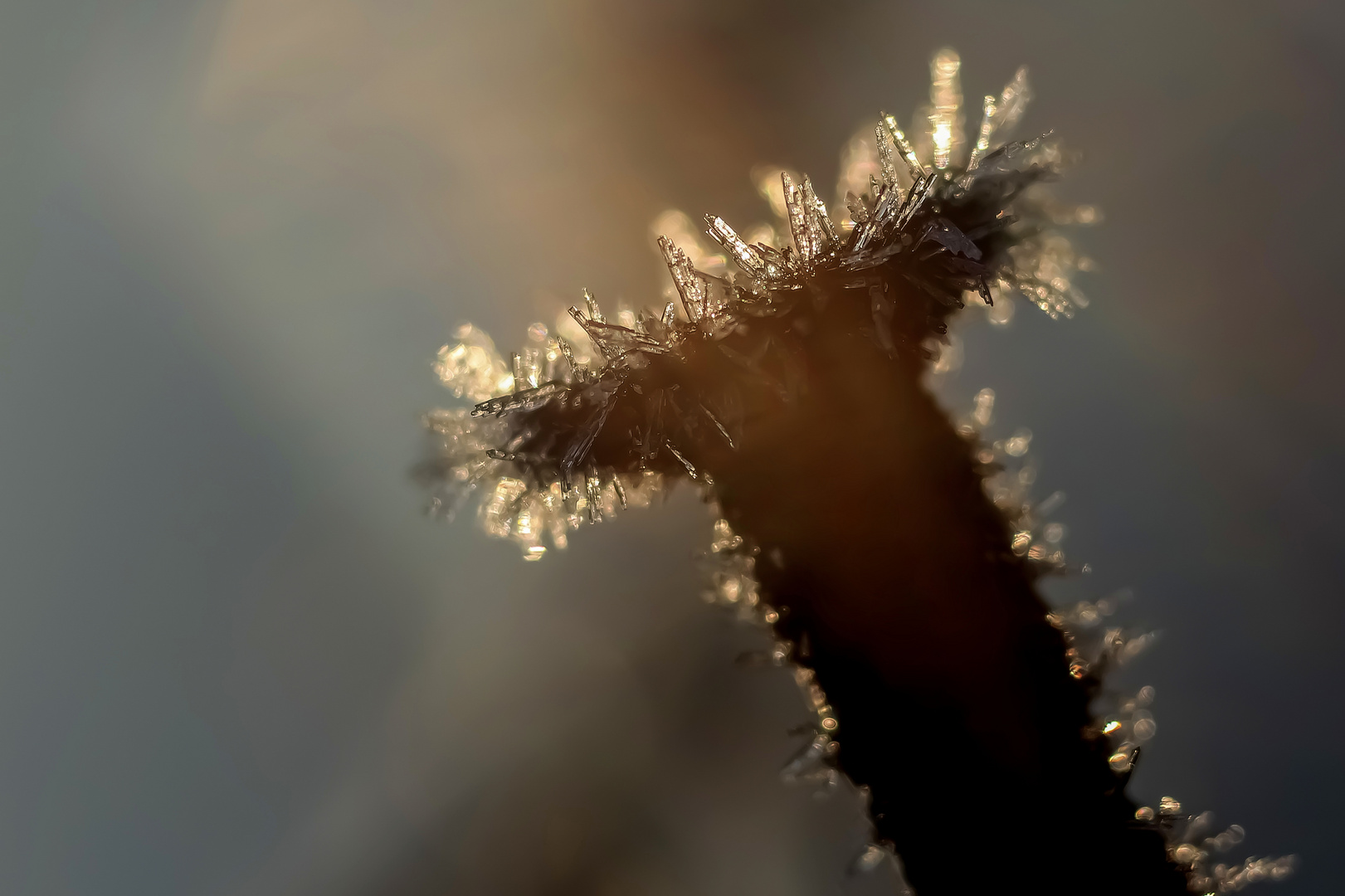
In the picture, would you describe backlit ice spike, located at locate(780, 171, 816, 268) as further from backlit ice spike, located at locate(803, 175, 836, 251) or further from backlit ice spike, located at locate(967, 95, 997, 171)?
backlit ice spike, located at locate(967, 95, 997, 171)

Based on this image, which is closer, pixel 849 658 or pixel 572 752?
pixel 849 658

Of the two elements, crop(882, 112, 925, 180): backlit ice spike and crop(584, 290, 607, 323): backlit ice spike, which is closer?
crop(882, 112, 925, 180): backlit ice spike

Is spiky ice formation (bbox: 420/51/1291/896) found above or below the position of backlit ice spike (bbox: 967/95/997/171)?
below

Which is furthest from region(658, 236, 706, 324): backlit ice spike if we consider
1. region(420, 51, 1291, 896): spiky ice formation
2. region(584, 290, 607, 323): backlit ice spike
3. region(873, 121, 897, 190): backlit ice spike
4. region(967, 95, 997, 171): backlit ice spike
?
region(967, 95, 997, 171): backlit ice spike

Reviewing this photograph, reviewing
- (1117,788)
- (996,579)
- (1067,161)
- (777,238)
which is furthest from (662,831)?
(1067,161)

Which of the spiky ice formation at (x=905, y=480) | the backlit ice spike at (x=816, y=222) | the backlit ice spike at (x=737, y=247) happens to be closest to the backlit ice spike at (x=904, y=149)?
the spiky ice formation at (x=905, y=480)

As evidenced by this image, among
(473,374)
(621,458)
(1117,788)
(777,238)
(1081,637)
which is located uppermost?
(473,374)

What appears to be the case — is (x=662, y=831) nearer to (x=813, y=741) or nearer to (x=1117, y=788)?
(x=813, y=741)

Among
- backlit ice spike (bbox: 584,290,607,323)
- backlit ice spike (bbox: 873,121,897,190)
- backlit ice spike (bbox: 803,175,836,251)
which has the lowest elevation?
backlit ice spike (bbox: 803,175,836,251)

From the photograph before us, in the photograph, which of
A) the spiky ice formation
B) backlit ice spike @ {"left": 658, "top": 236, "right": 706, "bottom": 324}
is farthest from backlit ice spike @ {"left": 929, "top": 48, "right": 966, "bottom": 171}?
backlit ice spike @ {"left": 658, "top": 236, "right": 706, "bottom": 324}
